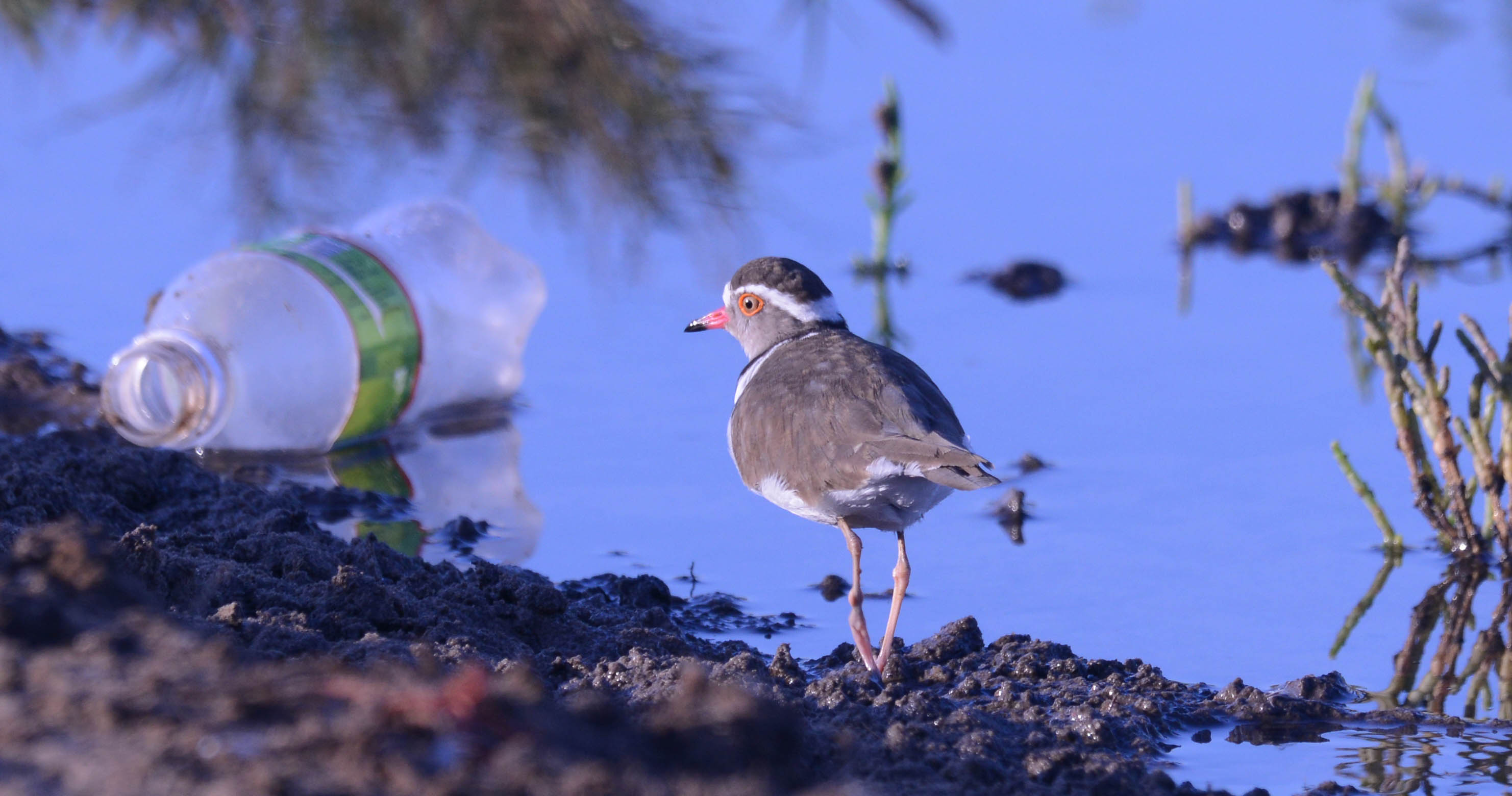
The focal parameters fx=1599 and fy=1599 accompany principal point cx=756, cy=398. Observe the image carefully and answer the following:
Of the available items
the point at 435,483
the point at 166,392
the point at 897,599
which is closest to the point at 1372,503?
the point at 897,599

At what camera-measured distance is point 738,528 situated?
5.59 m

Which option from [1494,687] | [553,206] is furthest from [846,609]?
[553,206]

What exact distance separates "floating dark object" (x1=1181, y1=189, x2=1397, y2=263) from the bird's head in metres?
3.40

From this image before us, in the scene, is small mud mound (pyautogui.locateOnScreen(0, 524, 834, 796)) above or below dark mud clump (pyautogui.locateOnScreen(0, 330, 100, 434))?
below

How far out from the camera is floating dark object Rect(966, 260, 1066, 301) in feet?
25.2

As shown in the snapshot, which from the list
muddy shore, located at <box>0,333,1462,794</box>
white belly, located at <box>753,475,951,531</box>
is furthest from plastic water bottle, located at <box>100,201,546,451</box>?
white belly, located at <box>753,475,951,531</box>

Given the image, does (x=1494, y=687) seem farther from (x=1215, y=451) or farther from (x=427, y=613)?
(x=427, y=613)

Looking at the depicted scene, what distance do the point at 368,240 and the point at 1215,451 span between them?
11.3 ft

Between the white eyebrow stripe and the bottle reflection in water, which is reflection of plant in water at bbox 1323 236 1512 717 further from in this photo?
the bottle reflection in water

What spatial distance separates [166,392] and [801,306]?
2544mm

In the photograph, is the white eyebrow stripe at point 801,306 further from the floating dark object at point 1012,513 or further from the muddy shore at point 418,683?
the muddy shore at point 418,683

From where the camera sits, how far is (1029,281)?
7723 millimetres

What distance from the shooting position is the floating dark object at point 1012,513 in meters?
5.44

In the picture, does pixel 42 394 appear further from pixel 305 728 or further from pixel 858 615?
pixel 305 728
